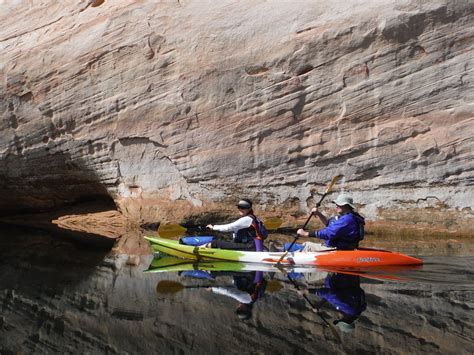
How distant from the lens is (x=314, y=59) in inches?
468

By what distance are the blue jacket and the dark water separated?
2.66ft

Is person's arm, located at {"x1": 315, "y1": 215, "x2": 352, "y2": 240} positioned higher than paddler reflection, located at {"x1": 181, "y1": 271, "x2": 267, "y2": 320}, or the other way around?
person's arm, located at {"x1": 315, "y1": 215, "x2": 352, "y2": 240}

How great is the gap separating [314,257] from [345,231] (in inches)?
21.7

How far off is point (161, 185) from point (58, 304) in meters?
6.77

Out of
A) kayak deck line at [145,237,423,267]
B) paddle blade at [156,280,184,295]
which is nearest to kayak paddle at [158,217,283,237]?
kayak deck line at [145,237,423,267]

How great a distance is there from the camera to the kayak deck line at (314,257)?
8156 mm

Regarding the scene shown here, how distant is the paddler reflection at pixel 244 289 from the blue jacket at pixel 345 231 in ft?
3.65

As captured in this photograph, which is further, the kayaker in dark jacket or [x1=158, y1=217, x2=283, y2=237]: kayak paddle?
[x1=158, y1=217, x2=283, y2=237]: kayak paddle

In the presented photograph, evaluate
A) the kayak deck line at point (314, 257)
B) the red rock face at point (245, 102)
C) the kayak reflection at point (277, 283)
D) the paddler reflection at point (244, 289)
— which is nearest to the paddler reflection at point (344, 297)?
the kayak reflection at point (277, 283)

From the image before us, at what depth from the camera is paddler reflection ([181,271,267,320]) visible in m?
5.99

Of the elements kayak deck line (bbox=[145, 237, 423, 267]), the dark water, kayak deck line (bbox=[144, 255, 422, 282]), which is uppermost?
kayak deck line (bbox=[145, 237, 423, 267])

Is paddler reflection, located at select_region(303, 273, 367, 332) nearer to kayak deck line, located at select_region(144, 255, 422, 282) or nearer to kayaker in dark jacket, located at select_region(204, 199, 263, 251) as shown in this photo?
kayak deck line, located at select_region(144, 255, 422, 282)

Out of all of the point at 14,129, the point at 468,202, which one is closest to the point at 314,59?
the point at 468,202

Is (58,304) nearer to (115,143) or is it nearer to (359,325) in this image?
(359,325)
